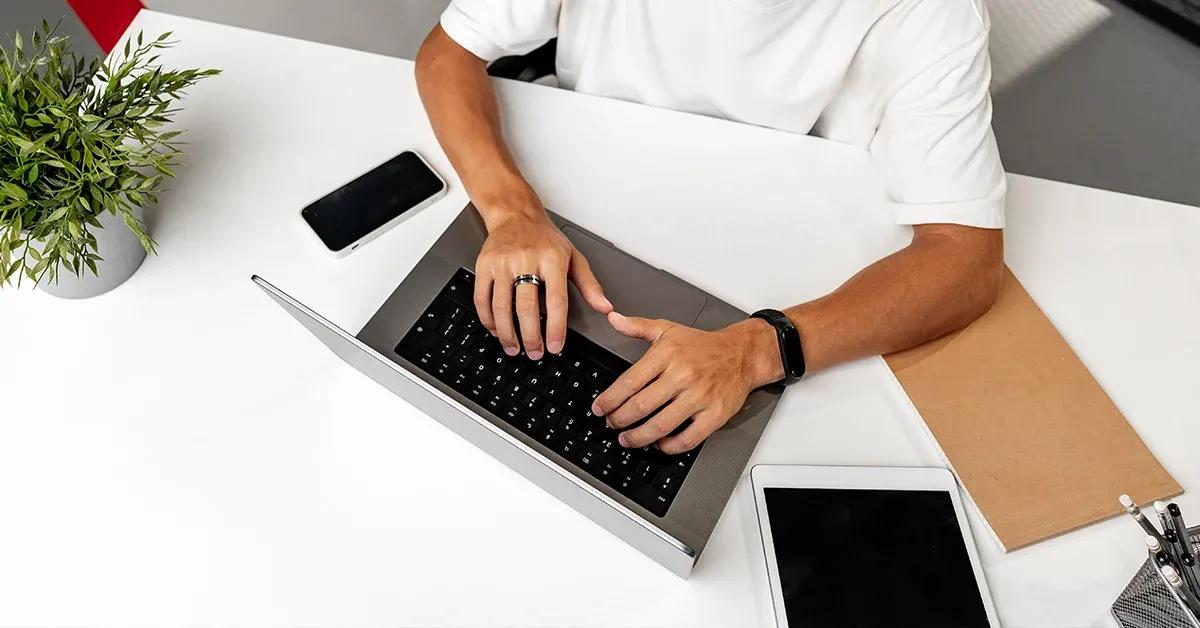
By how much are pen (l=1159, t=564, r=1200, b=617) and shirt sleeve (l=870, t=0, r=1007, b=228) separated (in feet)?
1.40

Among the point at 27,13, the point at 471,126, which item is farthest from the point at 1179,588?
the point at 27,13

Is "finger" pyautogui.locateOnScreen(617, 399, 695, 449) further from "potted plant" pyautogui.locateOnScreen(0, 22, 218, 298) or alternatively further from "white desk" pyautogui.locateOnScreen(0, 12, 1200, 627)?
"potted plant" pyautogui.locateOnScreen(0, 22, 218, 298)

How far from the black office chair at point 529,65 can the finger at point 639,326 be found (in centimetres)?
52

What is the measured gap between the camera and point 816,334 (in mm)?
887

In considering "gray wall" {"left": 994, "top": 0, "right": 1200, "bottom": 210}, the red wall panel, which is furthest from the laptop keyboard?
"gray wall" {"left": 994, "top": 0, "right": 1200, "bottom": 210}

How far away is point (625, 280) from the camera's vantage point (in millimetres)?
953

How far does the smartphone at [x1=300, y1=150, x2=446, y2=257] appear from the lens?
967 mm

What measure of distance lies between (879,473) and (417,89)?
2.47 ft

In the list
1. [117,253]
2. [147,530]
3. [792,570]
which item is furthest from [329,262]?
[792,570]

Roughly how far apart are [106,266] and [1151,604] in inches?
43.8

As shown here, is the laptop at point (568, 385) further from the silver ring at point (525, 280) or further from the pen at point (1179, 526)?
the pen at point (1179, 526)

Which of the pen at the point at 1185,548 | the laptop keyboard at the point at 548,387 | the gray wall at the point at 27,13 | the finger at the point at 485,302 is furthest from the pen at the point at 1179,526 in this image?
the gray wall at the point at 27,13

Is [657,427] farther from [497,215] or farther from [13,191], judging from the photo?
[13,191]

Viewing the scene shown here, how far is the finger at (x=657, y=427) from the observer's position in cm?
82
